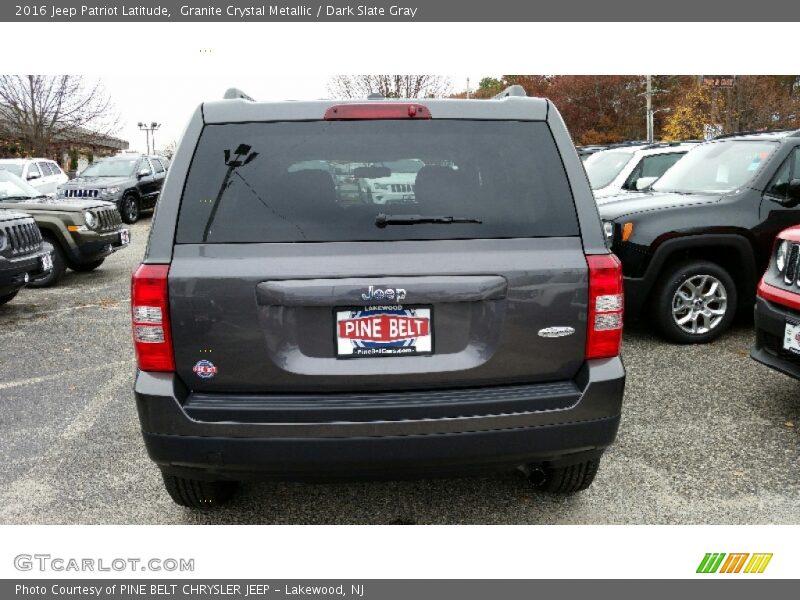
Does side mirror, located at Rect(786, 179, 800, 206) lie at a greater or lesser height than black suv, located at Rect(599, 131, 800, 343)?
greater

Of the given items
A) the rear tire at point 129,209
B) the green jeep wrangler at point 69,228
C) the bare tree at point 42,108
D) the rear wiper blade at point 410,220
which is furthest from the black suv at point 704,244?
the bare tree at point 42,108

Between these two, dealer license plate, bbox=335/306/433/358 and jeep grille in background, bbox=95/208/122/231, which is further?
jeep grille in background, bbox=95/208/122/231

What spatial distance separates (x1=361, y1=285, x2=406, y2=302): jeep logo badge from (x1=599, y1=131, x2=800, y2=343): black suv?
3880 mm

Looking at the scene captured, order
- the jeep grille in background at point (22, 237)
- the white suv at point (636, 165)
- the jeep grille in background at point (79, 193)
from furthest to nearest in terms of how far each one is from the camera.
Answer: the jeep grille in background at point (79, 193)
the white suv at point (636, 165)
the jeep grille in background at point (22, 237)

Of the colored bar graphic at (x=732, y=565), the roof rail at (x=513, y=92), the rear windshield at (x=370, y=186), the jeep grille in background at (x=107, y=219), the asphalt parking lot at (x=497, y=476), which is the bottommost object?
the colored bar graphic at (x=732, y=565)

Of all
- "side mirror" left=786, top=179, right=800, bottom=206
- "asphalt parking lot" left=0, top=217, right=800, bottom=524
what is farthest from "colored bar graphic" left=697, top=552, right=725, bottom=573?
"side mirror" left=786, top=179, right=800, bottom=206

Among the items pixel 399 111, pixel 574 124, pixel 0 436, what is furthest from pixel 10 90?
pixel 574 124

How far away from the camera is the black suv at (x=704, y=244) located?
19.2 feet

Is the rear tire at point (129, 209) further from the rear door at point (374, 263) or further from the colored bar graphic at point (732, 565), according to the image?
the colored bar graphic at point (732, 565)

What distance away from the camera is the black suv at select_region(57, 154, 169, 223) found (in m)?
17.0

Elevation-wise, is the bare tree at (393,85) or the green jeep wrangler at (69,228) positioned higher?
the bare tree at (393,85)

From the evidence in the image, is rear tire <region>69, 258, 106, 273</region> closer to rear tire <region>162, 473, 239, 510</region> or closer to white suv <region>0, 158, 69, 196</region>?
white suv <region>0, 158, 69, 196</region>

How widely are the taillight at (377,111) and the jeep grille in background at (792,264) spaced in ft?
9.18

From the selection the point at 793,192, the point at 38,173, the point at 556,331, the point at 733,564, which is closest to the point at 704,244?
the point at 793,192
